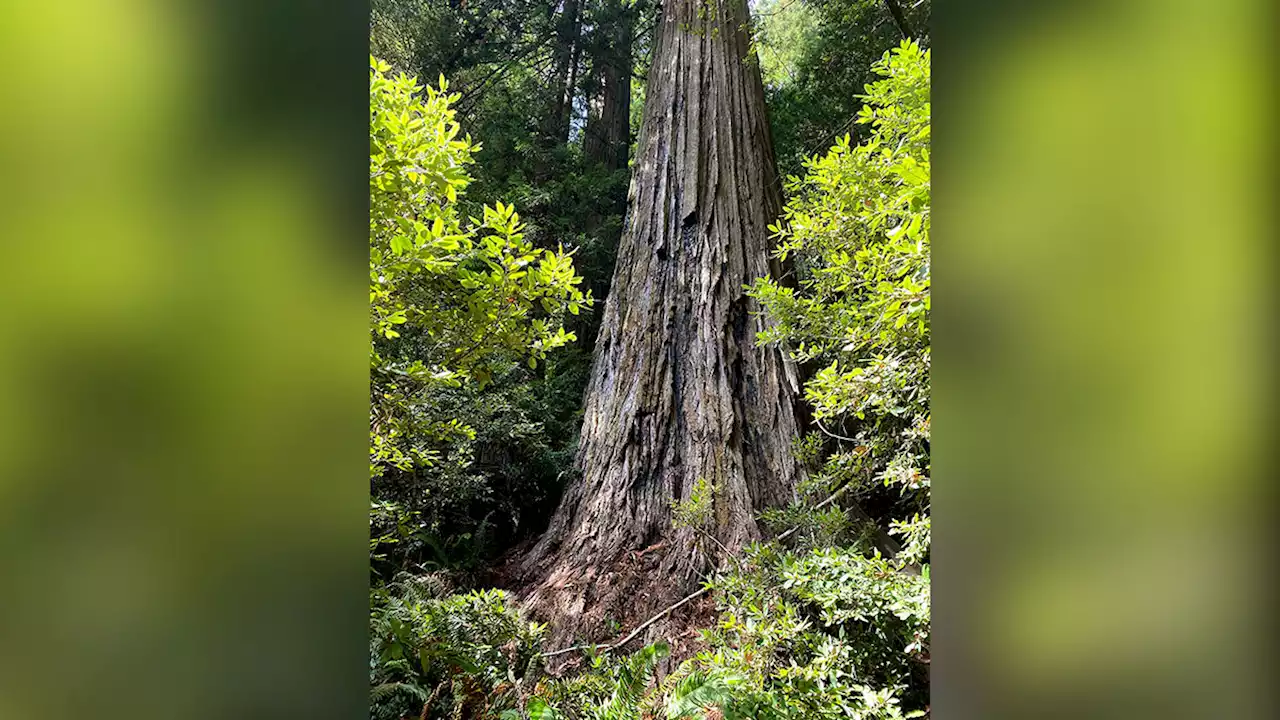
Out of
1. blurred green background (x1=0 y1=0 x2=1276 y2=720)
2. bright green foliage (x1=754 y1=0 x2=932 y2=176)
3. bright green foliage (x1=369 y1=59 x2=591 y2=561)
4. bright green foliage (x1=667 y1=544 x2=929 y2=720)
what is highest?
bright green foliage (x1=754 y1=0 x2=932 y2=176)

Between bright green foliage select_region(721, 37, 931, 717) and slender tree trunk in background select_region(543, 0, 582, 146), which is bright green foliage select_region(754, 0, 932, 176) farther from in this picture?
bright green foliage select_region(721, 37, 931, 717)

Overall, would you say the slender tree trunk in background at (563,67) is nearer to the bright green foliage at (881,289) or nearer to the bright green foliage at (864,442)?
the bright green foliage at (881,289)

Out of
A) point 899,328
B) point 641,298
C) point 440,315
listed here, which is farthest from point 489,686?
point 641,298

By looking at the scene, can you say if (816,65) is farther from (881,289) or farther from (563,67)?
(881,289)

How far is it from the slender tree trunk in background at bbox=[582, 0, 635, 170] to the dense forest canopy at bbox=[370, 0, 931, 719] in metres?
0.04

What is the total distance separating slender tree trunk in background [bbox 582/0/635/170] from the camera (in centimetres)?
617

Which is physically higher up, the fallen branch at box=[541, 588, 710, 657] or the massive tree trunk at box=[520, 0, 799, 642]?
the massive tree trunk at box=[520, 0, 799, 642]
